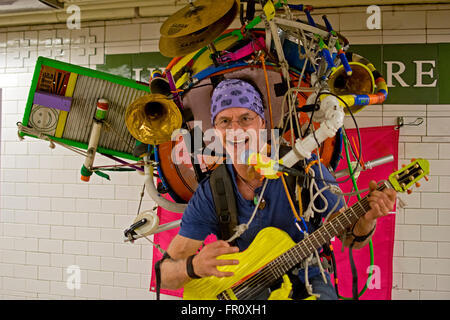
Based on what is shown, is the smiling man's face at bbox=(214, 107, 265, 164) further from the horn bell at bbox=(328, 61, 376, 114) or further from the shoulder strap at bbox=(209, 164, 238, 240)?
the horn bell at bbox=(328, 61, 376, 114)

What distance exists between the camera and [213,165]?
1.36 meters

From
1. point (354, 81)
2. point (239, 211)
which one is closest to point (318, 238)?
point (239, 211)

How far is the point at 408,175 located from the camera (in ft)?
3.56

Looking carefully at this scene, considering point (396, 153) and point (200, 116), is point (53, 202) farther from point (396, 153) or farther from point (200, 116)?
point (396, 153)

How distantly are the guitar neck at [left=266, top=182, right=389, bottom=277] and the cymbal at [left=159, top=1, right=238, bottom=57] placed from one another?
0.87 meters

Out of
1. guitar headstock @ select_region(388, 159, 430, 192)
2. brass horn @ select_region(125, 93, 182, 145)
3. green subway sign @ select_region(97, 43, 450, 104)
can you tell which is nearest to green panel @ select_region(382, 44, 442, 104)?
green subway sign @ select_region(97, 43, 450, 104)

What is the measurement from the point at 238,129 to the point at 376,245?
2292 mm

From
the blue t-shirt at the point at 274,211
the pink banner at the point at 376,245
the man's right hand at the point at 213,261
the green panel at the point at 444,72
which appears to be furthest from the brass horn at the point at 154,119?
the green panel at the point at 444,72

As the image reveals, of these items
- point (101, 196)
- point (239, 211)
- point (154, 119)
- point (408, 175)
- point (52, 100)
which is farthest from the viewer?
point (101, 196)

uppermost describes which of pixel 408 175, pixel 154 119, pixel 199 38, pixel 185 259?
pixel 199 38

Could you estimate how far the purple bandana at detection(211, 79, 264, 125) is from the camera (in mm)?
1161

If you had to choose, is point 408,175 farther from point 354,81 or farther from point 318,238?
point 354,81
